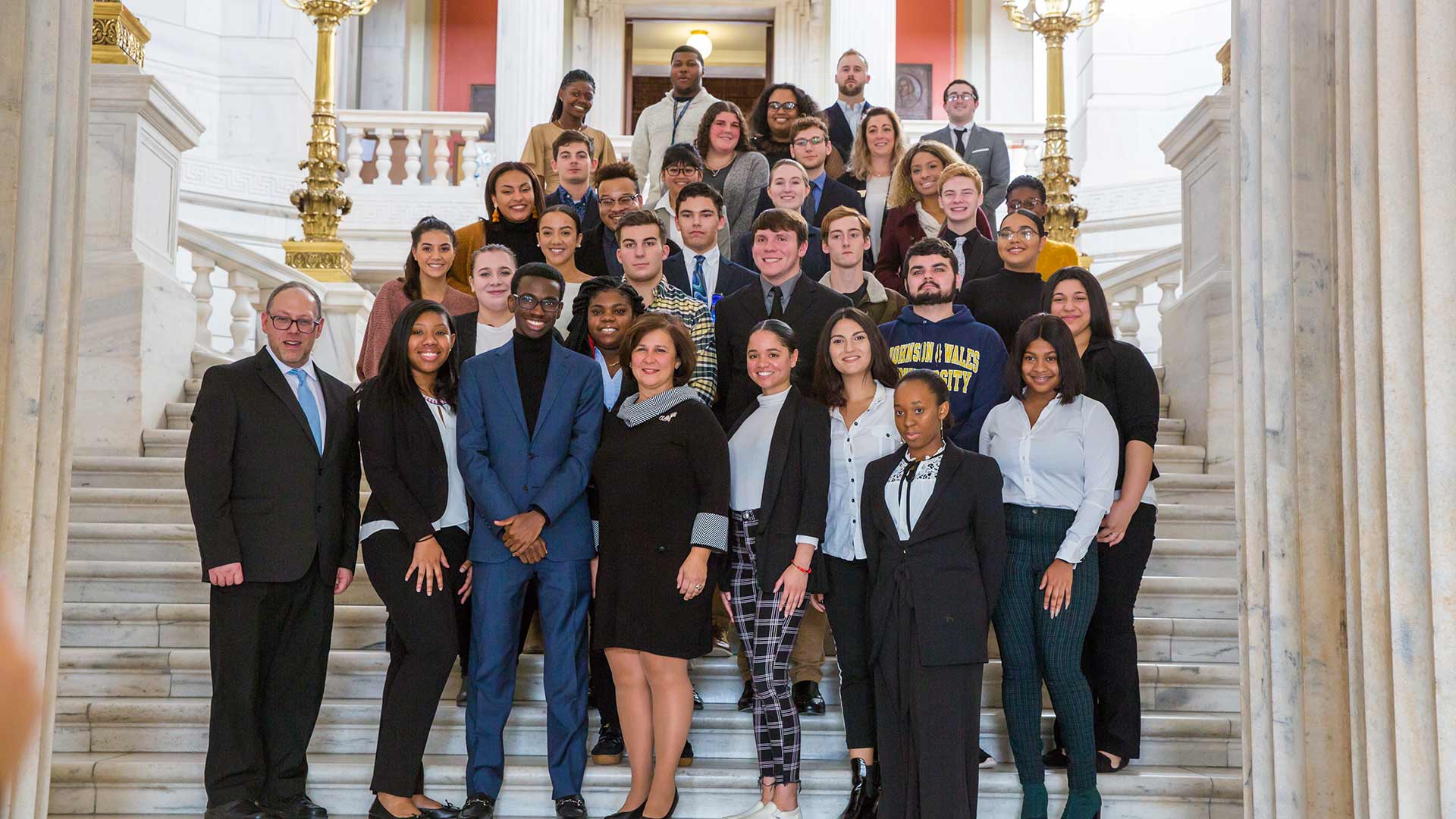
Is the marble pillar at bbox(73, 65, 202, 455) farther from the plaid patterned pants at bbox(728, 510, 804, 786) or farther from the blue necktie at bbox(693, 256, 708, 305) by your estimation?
the plaid patterned pants at bbox(728, 510, 804, 786)

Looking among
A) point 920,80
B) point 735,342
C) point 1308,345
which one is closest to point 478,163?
point 920,80

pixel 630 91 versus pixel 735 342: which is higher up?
pixel 630 91

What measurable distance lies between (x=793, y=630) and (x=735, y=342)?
1228 millimetres

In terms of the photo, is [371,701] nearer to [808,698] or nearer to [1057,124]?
[808,698]

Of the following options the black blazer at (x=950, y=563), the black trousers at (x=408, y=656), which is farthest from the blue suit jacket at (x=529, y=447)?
the black blazer at (x=950, y=563)

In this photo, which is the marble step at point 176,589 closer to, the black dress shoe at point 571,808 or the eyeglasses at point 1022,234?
the eyeglasses at point 1022,234

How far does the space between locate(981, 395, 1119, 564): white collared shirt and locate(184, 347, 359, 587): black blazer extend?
2224 millimetres

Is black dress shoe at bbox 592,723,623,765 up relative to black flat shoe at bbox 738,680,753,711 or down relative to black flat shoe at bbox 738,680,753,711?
→ down

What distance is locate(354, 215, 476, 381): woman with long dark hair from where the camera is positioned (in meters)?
6.08

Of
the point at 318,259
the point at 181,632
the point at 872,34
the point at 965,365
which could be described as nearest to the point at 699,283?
the point at 965,365

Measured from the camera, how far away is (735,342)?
5645 mm

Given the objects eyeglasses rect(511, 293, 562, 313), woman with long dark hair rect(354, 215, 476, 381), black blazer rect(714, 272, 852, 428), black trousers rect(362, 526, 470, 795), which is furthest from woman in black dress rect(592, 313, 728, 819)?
woman with long dark hair rect(354, 215, 476, 381)

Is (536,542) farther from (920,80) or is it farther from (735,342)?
(920,80)

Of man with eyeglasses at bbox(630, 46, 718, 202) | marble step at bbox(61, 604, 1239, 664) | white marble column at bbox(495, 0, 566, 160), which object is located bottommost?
marble step at bbox(61, 604, 1239, 664)
